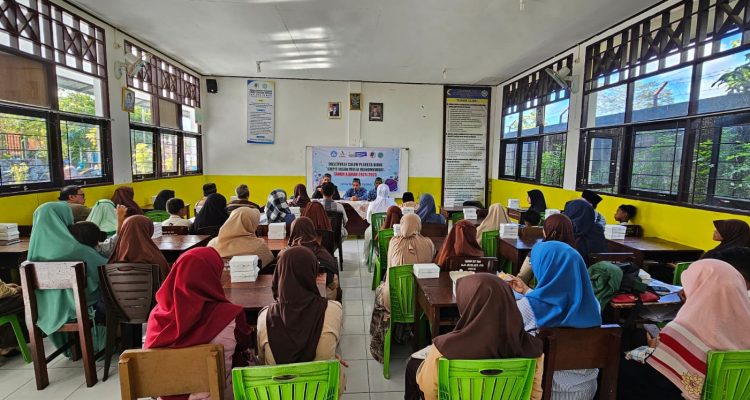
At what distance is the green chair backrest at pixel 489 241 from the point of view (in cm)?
421

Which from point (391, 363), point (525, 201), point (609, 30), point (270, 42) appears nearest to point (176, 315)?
point (391, 363)

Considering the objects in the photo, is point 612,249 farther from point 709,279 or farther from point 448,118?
point 448,118

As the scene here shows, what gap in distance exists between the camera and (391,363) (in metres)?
2.96

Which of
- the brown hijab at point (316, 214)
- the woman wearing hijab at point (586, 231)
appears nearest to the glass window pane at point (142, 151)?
the brown hijab at point (316, 214)

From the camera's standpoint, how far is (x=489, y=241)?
13.9 feet

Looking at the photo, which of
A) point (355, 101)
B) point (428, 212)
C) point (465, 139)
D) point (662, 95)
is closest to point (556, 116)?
point (662, 95)

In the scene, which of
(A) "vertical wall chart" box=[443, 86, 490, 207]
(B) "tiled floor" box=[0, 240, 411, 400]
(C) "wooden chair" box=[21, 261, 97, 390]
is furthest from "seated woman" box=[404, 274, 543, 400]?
(A) "vertical wall chart" box=[443, 86, 490, 207]

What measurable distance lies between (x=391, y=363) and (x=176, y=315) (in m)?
1.87

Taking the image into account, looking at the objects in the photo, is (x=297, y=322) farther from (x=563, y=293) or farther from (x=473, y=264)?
(x=473, y=264)

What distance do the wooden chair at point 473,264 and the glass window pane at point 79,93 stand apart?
5039mm

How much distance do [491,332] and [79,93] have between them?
588cm

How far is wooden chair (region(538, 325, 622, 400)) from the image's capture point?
5.51 feet

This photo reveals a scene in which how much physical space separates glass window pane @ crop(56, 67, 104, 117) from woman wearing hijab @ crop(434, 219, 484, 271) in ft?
16.2

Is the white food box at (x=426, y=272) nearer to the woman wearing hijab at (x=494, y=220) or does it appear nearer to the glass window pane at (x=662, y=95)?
the woman wearing hijab at (x=494, y=220)
